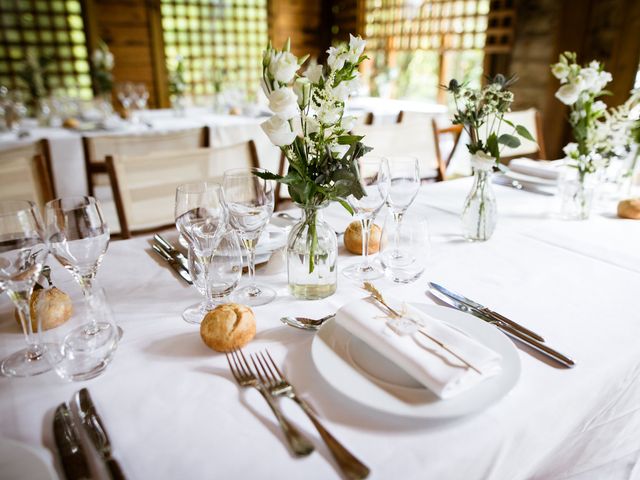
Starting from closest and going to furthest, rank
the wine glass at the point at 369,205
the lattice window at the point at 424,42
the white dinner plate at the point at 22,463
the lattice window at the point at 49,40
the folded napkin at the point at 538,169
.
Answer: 1. the white dinner plate at the point at 22,463
2. the wine glass at the point at 369,205
3. the folded napkin at the point at 538,169
4. the lattice window at the point at 424,42
5. the lattice window at the point at 49,40

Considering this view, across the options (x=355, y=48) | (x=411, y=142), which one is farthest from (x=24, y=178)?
(x=411, y=142)

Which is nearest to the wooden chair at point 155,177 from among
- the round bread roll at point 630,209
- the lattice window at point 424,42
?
the round bread roll at point 630,209

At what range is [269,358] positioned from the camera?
Answer: 0.69 meters

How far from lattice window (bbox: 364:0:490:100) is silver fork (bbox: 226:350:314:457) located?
4.02m

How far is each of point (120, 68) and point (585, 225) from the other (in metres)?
5.29

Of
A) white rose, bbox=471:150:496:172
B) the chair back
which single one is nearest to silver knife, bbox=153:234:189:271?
white rose, bbox=471:150:496:172

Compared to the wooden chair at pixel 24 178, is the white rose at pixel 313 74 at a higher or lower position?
higher

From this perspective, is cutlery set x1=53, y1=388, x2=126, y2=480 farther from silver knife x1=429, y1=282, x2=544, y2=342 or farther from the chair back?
the chair back

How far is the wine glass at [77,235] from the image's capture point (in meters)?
0.73

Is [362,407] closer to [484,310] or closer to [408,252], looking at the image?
[484,310]

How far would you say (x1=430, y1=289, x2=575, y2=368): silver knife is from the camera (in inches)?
26.5

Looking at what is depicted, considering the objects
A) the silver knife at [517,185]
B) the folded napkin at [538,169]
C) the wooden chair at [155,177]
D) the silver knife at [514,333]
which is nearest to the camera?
the silver knife at [514,333]

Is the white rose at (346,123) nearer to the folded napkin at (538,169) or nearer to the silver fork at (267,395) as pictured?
the silver fork at (267,395)

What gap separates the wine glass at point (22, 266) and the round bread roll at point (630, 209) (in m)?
1.38
